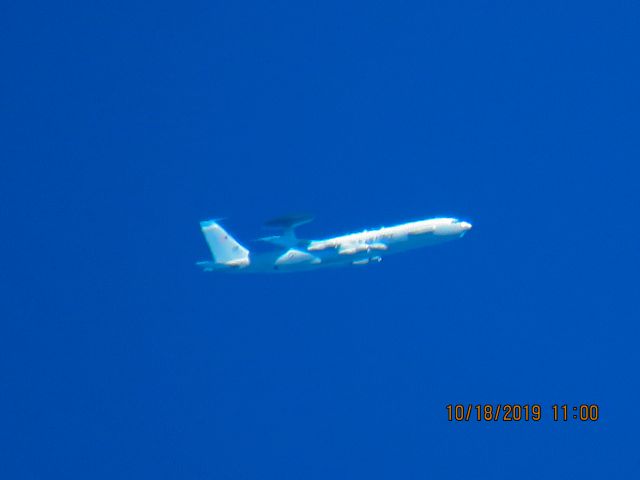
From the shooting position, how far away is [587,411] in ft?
178

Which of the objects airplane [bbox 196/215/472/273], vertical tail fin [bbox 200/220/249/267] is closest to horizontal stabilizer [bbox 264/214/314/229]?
airplane [bbox 196/215/472/273]

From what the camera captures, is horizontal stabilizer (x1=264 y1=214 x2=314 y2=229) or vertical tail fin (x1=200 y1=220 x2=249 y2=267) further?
vertical tail fin (x1=200 y1=220 x2=249 y2=267)

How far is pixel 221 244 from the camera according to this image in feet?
157

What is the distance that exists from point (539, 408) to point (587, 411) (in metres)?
6.47

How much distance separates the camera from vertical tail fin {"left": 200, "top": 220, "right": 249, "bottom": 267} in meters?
47.3

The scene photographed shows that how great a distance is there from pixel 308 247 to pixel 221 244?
5.76m

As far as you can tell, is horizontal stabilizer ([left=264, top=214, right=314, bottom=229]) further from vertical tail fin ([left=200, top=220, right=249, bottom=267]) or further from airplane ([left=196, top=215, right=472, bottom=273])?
vertical tail fin ([left=200, top=220, right=249, bottom=267])

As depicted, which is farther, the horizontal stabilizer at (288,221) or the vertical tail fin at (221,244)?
the vertical tail fin at (221,244)

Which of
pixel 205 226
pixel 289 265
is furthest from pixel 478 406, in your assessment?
pixel 205 226

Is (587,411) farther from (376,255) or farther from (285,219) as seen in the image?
(285,219)

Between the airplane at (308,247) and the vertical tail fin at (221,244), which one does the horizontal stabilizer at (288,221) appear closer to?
the airplane at (308,247)

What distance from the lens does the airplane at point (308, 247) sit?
150ft

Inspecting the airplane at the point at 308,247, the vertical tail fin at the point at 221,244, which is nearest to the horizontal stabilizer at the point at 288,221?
the airplane at the point at 308,247

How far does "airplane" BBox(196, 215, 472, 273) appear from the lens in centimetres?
4562
